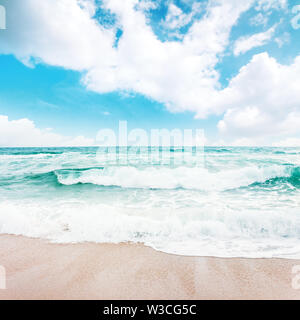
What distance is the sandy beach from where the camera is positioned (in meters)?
1.96

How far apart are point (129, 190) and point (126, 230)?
11.7ft

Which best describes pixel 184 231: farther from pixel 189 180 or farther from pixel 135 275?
pixel 189 180

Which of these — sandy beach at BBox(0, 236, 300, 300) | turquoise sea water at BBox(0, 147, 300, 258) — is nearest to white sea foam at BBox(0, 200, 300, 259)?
turquoise sea water at BBox(0, 147, 300, 258)

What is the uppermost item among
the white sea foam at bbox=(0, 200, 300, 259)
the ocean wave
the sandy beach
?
the ocean wave

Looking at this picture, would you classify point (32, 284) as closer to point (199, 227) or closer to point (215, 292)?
point (215, 292)

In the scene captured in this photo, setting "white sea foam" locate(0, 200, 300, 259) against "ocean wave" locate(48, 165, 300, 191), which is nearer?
"white sea foam" locate(0, 200, 300, 259)

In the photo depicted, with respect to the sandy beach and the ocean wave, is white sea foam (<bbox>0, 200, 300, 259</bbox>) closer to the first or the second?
the sandy beach

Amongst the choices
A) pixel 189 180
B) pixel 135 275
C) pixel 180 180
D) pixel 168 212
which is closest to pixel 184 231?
pixel 168 212

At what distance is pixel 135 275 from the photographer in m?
2.23

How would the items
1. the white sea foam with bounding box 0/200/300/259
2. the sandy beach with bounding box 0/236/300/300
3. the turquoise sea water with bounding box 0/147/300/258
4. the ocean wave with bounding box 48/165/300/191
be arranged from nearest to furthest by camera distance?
1. the sandy beach with bounding box 0/236/300/300
2. the white sea foam with bounding box 0/200/300/259
3. the turquoise sea water with bounding box 0/147/300/258
4. the ocean wave with bounding box 48/165/300/191

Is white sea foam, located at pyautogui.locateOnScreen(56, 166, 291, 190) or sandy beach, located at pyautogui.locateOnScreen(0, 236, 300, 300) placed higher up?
white sea foam, located at pyautogui.locateOnScreen(56, 166, 291, 190)

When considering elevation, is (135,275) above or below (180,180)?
below
